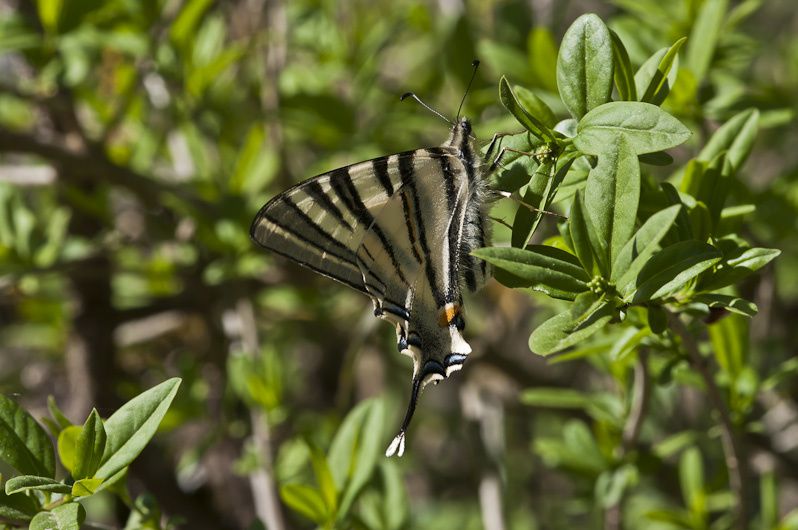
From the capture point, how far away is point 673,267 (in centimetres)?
100

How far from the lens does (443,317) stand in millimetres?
1687

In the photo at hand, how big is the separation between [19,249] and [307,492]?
106 centimetres

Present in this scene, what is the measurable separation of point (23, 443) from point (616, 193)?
78cm

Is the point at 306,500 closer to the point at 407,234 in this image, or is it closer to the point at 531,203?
the point at 407,234

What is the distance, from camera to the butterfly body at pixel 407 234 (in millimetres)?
1520

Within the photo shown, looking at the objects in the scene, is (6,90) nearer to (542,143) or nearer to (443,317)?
(443,317)

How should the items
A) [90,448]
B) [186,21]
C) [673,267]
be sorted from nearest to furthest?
[673,267], [90,448], [186,21]

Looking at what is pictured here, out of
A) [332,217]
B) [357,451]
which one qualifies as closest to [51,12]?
[332,217]

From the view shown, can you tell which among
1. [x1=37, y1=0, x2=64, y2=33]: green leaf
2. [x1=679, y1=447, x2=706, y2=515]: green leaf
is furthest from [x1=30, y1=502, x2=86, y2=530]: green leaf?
[x1=37, y1=0, x2=64, y2=33]: green leaf

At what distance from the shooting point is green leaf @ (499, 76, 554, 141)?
1048 millimetres

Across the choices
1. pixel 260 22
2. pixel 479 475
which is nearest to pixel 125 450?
pixel 479 475

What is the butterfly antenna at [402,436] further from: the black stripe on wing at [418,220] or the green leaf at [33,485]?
the green leaf at [33,485]

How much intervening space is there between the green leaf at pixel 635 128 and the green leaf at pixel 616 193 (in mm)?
12

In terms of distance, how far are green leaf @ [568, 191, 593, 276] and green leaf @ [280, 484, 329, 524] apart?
1.95ft
